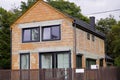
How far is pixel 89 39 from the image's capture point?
39.3m

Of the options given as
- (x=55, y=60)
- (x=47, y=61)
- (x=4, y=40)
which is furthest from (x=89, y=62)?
(x=4, y=40)

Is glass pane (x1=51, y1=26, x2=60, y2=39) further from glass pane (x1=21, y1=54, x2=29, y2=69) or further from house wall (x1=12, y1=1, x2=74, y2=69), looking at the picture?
glass pane (x1=21, y1=54, x2=29, y2=69)

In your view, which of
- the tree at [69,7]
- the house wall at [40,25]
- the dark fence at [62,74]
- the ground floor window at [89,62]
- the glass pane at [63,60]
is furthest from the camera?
the tree at [69,7]

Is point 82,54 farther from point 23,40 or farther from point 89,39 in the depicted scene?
point 23,40

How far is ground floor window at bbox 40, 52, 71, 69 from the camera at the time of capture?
3500cm

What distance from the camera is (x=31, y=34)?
3759cm

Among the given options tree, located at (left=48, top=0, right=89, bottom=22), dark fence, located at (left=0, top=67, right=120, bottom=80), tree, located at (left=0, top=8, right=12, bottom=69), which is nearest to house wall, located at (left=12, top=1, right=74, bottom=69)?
dark fence, located at (left=0, top=67, right=120, bottom=80)

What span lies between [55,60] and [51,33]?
9.47 feet

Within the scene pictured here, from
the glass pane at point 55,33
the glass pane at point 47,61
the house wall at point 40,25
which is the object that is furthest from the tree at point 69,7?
the glass pane at point 47,61

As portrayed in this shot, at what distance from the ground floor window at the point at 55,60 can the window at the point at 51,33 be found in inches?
65.5

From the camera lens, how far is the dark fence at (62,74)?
28984 millimetres

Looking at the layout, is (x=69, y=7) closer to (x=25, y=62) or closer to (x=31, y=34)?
(x=31, y=34)

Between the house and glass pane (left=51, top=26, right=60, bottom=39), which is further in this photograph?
glass pane (left=51, top=26, right=60, bottom=39)

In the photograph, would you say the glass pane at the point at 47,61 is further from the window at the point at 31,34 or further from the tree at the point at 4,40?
the tree at the point at 4,40
